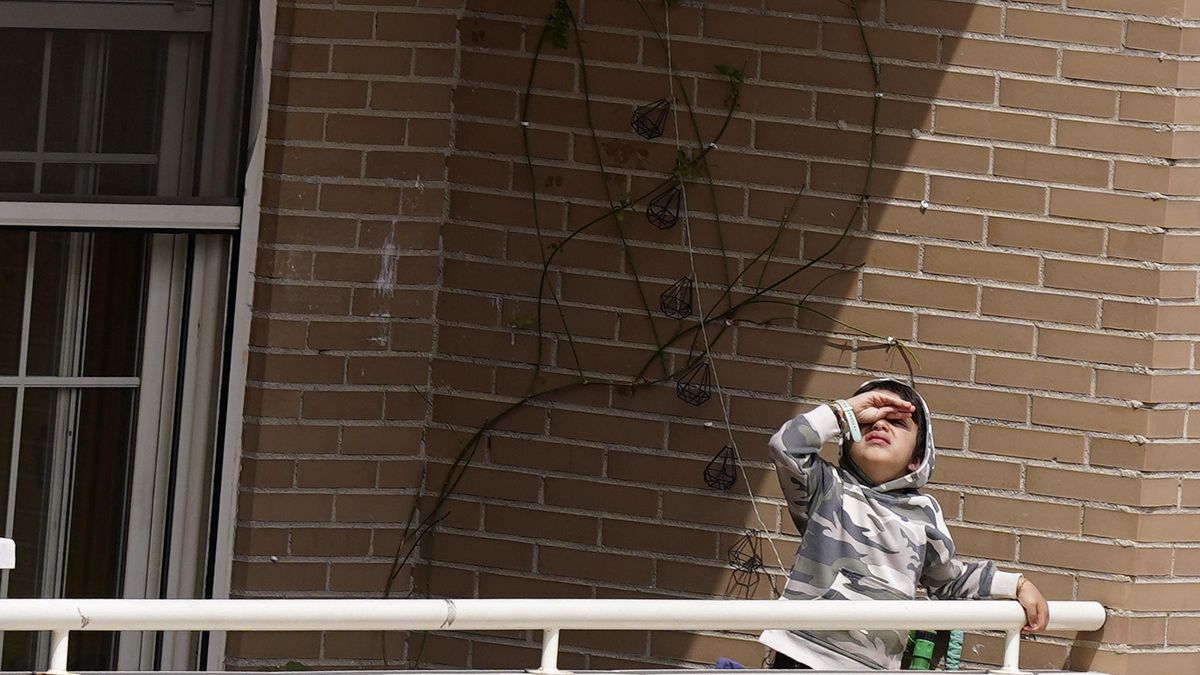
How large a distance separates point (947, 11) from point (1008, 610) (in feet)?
5.50

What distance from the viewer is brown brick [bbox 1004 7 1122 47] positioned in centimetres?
393

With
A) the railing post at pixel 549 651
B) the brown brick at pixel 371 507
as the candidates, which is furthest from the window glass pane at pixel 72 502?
the railing post at pixel 549 651

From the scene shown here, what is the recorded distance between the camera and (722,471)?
13.4 feet

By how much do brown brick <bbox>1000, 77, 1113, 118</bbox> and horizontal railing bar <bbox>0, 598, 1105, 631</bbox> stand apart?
1.43m

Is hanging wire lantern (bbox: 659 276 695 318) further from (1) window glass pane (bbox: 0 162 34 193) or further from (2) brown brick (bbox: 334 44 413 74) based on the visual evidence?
(1) window glass pane (bbox: 0 162 34 193)

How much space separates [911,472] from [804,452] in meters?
0.33

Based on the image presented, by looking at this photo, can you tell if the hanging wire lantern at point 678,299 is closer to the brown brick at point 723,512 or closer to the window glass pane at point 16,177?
the brown brick at point 723,512

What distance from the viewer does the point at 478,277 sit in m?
4.19

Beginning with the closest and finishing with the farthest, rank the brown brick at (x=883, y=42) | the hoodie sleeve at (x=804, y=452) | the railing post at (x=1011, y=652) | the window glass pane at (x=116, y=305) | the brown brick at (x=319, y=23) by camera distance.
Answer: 1. the railing post at (x=1011, y=652)
2. the hoodie sleeve at (x=804, y=452)
3. the brown brick at (x=883, y=42)
4. the brown brick at (x=319, y=23)
5. the window glass pane at (x=116, y=305)

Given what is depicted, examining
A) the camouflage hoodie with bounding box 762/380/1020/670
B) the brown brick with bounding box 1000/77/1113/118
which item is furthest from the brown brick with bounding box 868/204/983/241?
the camouflage hoodie with bounding box 762/380/1020/670

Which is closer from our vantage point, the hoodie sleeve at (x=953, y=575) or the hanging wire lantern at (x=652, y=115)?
the hoodie sleeve at (x=953, y=575)

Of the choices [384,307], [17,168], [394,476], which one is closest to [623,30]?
[384,307]

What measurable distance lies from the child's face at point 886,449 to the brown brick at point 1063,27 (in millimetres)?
1128

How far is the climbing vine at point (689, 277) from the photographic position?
13.4ft
